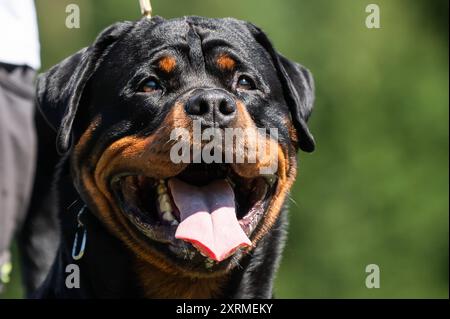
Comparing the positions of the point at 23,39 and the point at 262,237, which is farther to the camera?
the point at 23,39

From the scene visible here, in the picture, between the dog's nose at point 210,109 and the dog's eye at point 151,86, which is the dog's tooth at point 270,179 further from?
the dog's eye at point 151,86

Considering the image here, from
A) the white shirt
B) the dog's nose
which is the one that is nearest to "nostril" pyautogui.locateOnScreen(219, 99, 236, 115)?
the dog's nose

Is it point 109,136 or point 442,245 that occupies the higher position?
point 109,136

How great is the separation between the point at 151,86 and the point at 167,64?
108 mm

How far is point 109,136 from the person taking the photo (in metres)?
4.01

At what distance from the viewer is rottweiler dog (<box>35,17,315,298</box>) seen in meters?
3.82

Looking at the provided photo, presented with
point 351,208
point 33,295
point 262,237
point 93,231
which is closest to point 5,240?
point 33,295

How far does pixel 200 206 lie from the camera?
12.6ft

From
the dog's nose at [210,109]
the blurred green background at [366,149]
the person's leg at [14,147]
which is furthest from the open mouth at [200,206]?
the blurred green background at [366,149]

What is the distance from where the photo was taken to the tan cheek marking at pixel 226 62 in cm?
407

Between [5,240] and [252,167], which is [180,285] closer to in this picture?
[252,167]

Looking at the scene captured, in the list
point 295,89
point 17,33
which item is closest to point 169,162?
point 295,89

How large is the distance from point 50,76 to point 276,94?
0.93 m

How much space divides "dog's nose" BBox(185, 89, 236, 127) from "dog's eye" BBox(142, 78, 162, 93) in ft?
0.91
